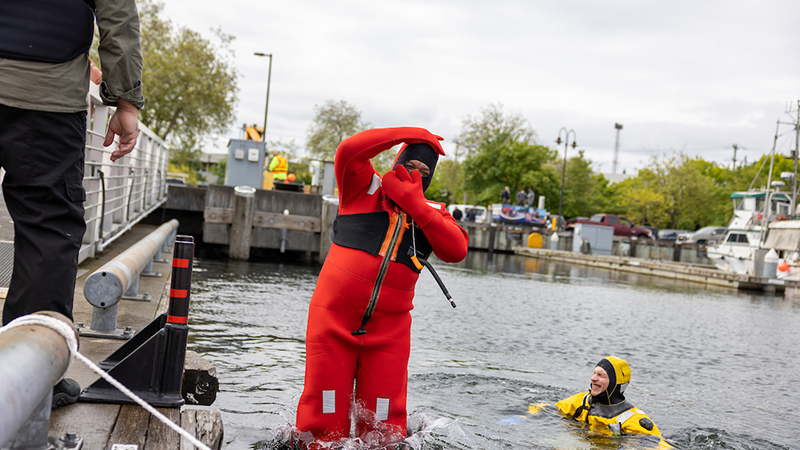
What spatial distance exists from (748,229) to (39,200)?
38.2 meters

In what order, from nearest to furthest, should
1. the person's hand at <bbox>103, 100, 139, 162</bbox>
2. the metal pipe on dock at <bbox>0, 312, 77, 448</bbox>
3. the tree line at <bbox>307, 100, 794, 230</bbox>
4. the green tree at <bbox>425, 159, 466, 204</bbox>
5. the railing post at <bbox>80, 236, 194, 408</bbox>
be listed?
the metal pipe on dock at <bbox>0, 312, 77, 448</bbox> < the person's hand at <bbox>103, 100, 139, 162</bbox> < the railing post at <bbox>80, 236, 194, 408</bbox> < the tree line at <bbox>307, 100, 794, 230</bbox> < the green tree at <bbox>425, 159, 466, 204</bbox>

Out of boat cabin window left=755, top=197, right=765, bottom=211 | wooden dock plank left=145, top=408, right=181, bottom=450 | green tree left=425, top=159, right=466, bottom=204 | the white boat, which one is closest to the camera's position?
wooden dock plank left=145, top=408, right=181, bottom=450

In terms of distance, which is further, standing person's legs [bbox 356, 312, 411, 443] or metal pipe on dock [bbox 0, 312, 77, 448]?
standing person's legs [bbox 356, 312, 411, 443]

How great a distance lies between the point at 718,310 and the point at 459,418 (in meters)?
15.6

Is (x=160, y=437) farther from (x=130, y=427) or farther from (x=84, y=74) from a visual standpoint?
(x=84, y=74)

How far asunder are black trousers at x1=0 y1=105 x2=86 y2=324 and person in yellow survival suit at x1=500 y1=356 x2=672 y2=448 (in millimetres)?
4254

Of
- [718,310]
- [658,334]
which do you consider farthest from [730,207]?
[658,334]

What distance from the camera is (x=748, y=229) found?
35.1 metres

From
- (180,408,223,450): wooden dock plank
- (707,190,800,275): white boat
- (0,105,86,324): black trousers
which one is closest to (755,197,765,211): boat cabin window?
(707,190,800,275): white boat

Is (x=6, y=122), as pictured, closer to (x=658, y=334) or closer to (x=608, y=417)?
(x=608, y=417)

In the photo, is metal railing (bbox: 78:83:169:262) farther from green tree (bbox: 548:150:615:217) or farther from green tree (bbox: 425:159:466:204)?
green tree (bbox: 425:159:466:204)

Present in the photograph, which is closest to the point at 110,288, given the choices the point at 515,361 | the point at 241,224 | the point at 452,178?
the point at 515,361

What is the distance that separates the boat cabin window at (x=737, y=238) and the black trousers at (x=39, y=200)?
37.3m

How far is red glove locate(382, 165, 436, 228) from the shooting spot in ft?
11.4
